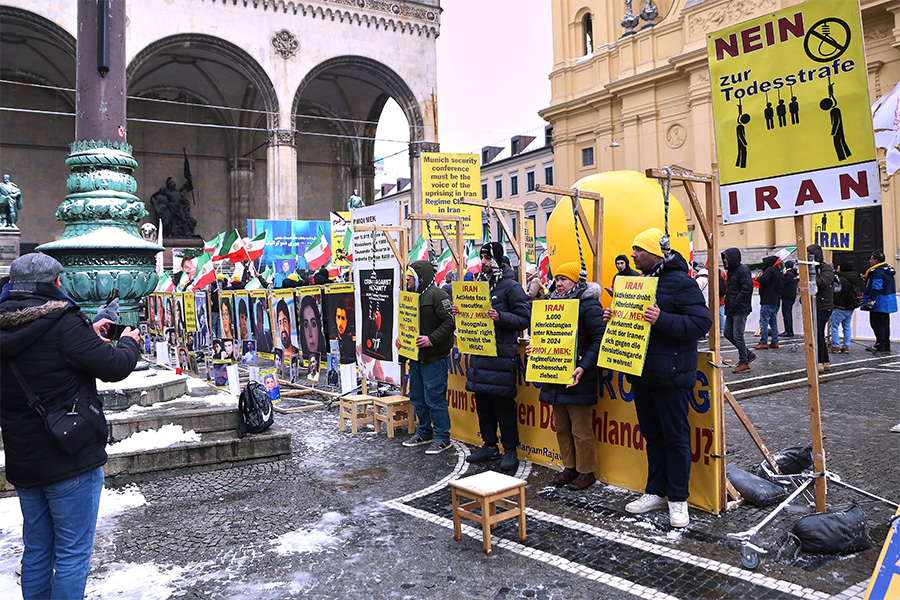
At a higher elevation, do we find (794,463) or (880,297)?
(880,297)

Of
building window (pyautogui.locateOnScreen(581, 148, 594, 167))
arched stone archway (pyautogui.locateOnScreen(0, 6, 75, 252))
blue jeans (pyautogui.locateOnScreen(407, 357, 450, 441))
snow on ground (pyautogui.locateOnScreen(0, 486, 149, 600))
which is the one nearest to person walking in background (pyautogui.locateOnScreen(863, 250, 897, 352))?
blue jeans (pyautogui.locateOnScreen(407, 357, 450, 441))

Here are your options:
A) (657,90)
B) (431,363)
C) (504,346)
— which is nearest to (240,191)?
(657,90)

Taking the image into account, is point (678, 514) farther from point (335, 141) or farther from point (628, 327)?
point (335, 141)

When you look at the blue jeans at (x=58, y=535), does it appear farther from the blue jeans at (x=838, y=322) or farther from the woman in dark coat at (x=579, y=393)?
Result: the blue jeans at (x=838, y=322)

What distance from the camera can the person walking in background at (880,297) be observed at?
12.3 metres

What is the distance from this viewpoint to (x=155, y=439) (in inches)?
251

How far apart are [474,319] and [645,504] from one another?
7.62 feet

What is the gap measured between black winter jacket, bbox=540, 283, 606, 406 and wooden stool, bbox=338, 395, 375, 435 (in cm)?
310

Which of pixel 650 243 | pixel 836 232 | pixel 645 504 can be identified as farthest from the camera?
pixel 836 232

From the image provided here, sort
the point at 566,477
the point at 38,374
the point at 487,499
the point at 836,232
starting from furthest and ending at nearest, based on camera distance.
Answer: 1. the point at 836,232
2. the point at 566,477
3. the point at 487,499
4. the point at 38,374

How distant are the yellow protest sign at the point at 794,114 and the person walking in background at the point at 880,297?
977 cm

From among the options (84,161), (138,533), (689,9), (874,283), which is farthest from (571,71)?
(138,533)

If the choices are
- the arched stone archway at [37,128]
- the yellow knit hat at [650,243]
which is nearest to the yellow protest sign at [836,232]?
the yellow knit hat at [650,243]

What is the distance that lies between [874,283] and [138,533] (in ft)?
42.3
